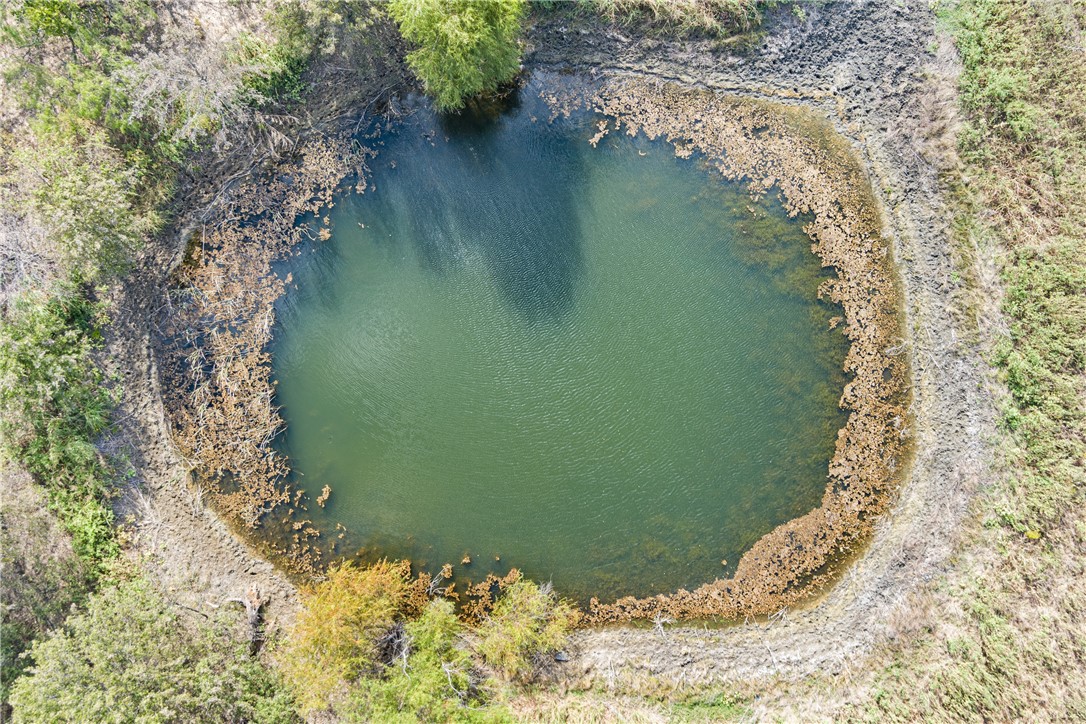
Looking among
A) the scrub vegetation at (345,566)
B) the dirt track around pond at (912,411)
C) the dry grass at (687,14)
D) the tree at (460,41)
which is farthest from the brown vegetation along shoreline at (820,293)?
the tree at (460,41)

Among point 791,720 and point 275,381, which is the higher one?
point 275,381

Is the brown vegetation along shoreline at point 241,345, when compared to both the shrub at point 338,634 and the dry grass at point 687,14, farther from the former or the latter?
the dry grass at point 687,14

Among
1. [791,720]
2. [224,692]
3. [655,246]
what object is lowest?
[791,720]

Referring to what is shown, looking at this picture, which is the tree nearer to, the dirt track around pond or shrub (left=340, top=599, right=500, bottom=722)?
the dirt track around pond

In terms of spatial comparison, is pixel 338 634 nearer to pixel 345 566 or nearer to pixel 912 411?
pixel 345 566

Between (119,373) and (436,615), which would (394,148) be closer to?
(119,373)

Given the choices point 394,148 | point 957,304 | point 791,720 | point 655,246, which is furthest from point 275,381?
point 957,304
